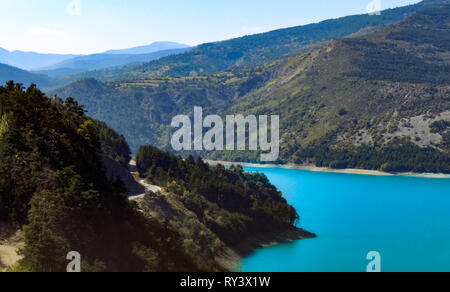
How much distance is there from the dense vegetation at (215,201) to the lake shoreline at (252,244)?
2.10ft

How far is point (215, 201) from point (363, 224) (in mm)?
26751

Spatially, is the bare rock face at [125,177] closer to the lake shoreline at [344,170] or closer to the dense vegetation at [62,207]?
the dense vegetation at [62,207]

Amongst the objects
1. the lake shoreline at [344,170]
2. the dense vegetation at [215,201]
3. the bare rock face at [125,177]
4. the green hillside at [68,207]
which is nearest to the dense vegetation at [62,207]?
the green hillside at [68,207]

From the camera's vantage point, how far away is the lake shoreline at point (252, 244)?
139 ft

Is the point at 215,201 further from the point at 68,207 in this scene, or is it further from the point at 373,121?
the point at 373,121

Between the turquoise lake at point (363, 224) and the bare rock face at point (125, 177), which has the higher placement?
the bare rock face at point (125, 177)

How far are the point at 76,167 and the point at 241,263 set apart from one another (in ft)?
63.3

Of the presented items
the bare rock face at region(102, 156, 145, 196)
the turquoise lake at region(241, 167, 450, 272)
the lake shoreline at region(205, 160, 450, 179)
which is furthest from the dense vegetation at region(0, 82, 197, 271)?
the lake shoreline at region(205, 160, 450, 179)
